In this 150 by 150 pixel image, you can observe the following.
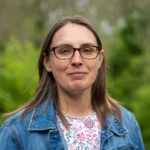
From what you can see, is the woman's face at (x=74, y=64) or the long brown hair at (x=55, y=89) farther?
the long brown hair at (x=55, y=89)

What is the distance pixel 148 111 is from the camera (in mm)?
8055

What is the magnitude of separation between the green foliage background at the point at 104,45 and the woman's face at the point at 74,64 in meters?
0.56

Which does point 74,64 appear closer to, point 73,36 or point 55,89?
point 73,36

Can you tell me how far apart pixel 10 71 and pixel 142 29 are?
7.48 metres

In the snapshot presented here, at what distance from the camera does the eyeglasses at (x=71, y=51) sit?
2.70 metres

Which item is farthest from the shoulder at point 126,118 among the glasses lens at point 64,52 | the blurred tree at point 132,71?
the blurred tree at point 132,71

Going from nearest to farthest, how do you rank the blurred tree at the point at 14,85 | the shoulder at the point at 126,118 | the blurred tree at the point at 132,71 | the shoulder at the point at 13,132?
the shoulder at the point at 13,132 < the shoulder at the point at 126,118 < the blurred tree at the point at 14,85 < the blurred tree at the point at 132,71

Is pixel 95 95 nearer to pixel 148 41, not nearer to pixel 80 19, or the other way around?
pixel 80 19

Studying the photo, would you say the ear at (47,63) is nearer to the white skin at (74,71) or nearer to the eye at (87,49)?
the white skin at (74,71)

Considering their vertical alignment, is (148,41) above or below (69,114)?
above

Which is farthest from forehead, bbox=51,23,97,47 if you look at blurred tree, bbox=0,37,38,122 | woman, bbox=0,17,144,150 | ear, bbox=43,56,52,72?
blurred tree, bbox=0,37,38,122

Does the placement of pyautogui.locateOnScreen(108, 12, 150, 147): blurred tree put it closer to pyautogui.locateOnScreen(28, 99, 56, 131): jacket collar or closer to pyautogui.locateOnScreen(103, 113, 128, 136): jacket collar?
pyautogui.locateOnScreen(103, 113, 128, 136): jacket collar

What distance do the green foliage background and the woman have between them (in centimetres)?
45

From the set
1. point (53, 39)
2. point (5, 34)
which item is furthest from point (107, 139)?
point (5, 34)
